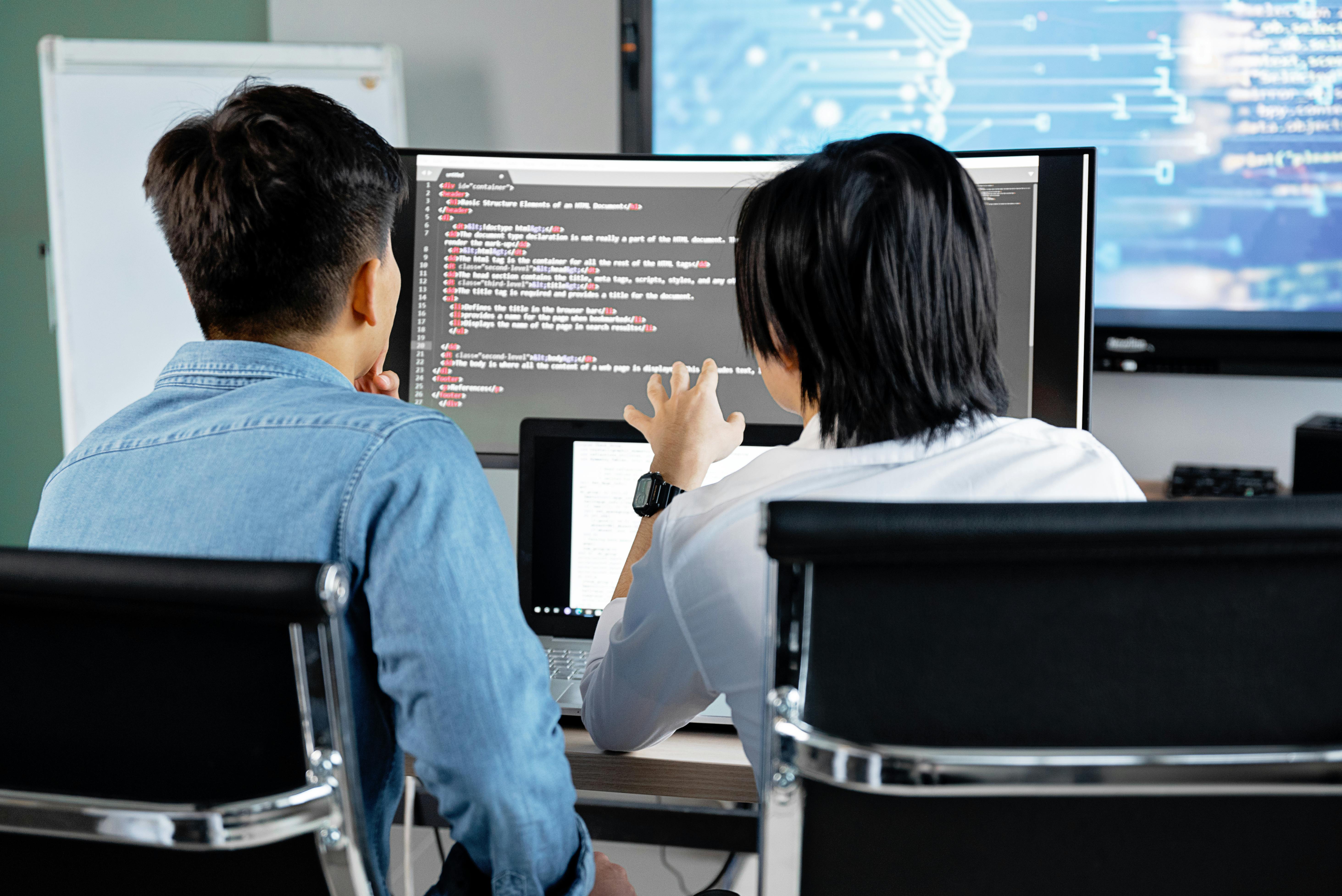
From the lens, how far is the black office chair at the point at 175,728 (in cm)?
49

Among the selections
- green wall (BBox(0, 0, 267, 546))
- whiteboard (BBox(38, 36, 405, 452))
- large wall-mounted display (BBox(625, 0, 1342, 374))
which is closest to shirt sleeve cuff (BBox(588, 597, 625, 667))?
large wall-mounted display (BBox(625, 0, 1342, 374))

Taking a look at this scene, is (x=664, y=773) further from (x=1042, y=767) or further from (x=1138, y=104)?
(x=1138, y=104)

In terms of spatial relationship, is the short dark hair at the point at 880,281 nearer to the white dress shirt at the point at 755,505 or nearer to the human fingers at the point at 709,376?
the white dress shirt at the point at 755,505

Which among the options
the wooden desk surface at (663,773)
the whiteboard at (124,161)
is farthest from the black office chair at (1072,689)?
the whiteboard at (124,161)

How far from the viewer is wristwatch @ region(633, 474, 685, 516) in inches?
41.7

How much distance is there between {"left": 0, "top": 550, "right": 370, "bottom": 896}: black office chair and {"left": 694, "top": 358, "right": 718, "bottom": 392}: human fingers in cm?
82

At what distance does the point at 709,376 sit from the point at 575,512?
0.26 m

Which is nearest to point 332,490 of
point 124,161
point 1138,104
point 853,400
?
point 853,400

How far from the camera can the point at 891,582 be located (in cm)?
48

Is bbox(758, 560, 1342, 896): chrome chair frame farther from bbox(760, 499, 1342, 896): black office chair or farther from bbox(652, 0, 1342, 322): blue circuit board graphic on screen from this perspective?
bbox(652, 0, 1342, 322): blue circuit board graphic on screen

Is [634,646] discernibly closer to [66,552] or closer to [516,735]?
[516,735]

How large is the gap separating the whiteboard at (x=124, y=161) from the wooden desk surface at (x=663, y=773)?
158 cm

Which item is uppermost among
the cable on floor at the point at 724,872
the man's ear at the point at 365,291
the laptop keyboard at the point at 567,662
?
the man's ear at the point at 365,291

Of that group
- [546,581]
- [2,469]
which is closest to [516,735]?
[546,581]
